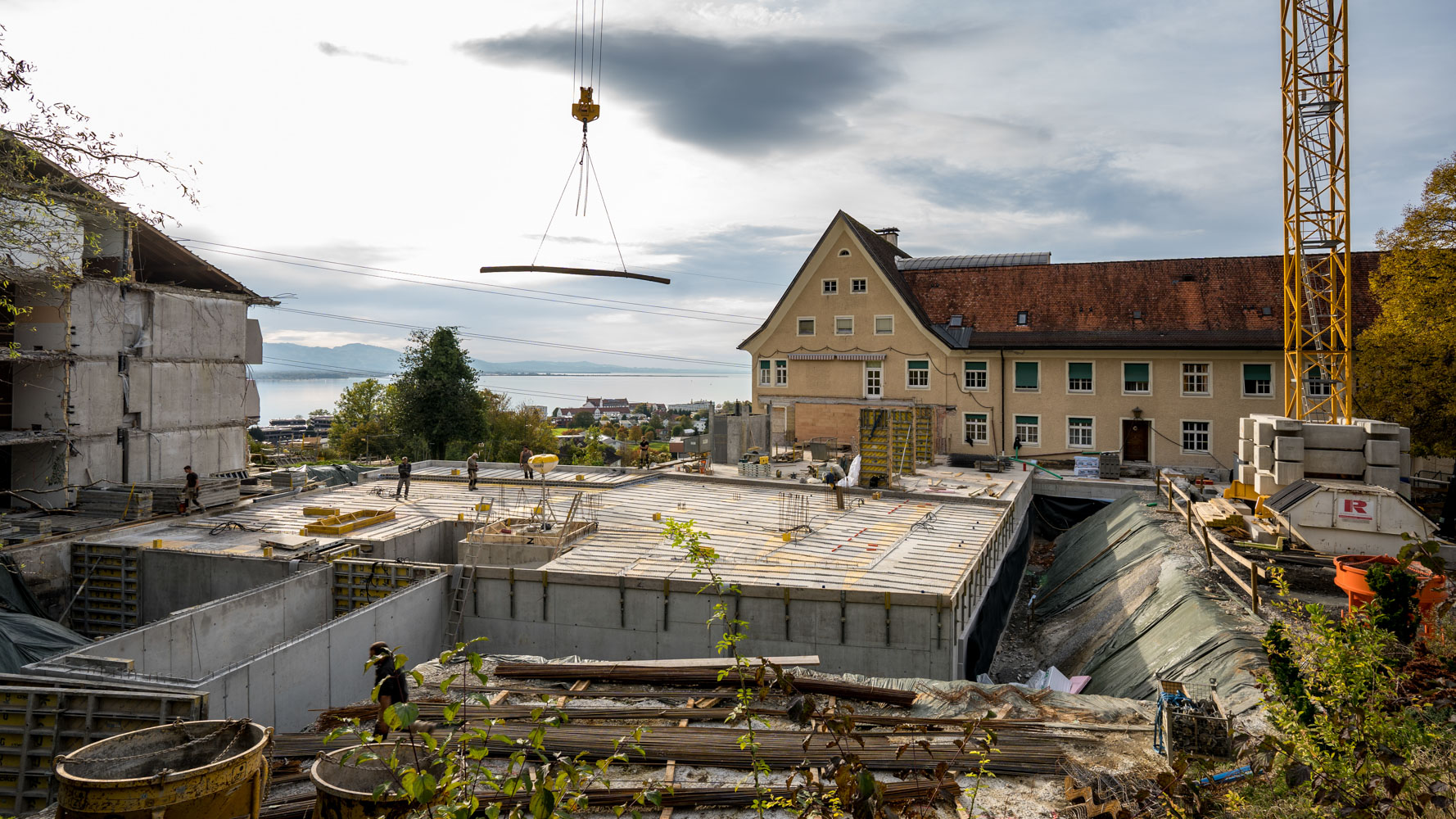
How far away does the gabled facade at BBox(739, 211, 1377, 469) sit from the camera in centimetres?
3406

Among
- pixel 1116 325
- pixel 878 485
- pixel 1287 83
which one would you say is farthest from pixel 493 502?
pixel 1287 83

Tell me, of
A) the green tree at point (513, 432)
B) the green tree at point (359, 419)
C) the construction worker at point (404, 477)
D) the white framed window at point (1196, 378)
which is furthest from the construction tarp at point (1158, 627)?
the green tree at point (359, 419)

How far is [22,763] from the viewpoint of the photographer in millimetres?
10211

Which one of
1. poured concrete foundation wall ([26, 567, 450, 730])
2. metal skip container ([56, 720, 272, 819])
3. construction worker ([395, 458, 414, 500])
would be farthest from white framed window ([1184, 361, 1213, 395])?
metal skip container ([56, 720, 272, 819])

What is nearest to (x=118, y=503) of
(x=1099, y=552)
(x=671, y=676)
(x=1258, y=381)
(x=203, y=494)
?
(x=203, y=494)

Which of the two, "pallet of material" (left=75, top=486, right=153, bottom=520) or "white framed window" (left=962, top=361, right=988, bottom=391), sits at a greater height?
"white framed window" (left=962, top=361, right=988, bottom=391)

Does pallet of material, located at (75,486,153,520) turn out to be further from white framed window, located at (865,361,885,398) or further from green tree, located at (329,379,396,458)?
green tree, located at (329,379,396,458)

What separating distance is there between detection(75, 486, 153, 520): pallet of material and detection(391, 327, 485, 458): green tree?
24.8 meters

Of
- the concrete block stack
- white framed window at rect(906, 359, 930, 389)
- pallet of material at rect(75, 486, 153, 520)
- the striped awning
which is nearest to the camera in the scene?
the concrete block stack

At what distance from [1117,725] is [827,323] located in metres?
32.2

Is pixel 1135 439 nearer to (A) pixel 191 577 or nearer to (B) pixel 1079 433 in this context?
(B) pixel 1079 433

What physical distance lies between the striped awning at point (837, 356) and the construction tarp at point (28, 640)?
31554mm

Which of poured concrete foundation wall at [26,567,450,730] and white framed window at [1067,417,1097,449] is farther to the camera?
white framed window at [1067,417,1097,449]

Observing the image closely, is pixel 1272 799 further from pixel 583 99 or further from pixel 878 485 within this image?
pixel 878 485
